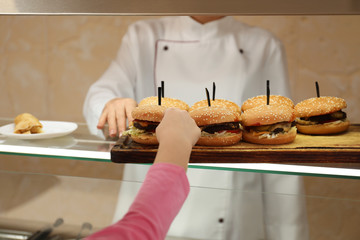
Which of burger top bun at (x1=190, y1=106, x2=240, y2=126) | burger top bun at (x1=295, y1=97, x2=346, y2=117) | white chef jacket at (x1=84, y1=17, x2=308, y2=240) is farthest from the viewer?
white chef jacket at (x1=84, y1=17, x2=308, y2=240)

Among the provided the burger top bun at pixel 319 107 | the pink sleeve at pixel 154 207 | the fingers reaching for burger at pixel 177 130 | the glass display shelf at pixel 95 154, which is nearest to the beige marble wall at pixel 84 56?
the burger top bun at pixel 319 107

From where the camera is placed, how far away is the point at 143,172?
191 cm

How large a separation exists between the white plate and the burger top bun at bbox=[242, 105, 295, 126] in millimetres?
597

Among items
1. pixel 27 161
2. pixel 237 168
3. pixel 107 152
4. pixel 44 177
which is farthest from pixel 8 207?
pixel 27 161

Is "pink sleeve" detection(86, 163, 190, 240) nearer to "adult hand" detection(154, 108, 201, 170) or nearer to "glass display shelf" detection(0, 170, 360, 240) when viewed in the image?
"adult hand" detection(154, 108, 201, 170)

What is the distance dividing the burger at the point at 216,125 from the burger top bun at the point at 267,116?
0.15 ft

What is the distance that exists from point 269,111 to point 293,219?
1.09 ft

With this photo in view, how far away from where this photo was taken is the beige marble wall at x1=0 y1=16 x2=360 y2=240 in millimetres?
2811

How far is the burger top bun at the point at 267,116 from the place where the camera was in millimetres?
1078

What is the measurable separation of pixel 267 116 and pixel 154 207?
51cm

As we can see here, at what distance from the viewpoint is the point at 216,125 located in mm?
1068

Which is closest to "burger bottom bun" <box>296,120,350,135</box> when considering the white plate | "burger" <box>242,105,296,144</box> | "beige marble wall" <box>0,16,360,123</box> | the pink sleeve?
"burger" <box>242,105,296,144</box>

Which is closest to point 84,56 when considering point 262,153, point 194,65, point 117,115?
point 194,65

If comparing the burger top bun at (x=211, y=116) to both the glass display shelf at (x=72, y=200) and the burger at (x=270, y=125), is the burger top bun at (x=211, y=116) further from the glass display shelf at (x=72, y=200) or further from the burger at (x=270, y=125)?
the glass display shelf at (x=72, y=200)
